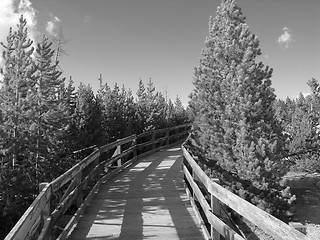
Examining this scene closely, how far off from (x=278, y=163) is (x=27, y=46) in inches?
431

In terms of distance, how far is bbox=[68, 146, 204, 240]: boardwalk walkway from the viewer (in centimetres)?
460

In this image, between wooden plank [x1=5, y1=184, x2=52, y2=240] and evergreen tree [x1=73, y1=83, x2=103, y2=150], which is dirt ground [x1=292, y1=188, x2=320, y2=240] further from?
wooden plank [x1=5, y1=184, x2=52, y2=240]

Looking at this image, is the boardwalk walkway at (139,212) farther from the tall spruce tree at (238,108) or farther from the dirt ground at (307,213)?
the dirt ground at (307,213)

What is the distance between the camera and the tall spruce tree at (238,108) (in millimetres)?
9633

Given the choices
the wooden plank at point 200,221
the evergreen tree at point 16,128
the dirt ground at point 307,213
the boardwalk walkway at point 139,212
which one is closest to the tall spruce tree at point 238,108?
the dirt ground at point 307,213

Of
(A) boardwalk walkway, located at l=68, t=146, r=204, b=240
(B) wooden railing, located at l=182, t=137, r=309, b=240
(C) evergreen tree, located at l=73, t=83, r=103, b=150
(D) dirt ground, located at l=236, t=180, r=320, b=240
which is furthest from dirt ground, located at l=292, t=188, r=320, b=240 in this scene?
(C) evergreen tree, located at l=73, t=83, r=103, b=150

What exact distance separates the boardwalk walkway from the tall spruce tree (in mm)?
2519

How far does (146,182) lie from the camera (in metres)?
8.41

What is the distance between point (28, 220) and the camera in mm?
2664

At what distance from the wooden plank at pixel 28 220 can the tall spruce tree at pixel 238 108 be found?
7.37 meters

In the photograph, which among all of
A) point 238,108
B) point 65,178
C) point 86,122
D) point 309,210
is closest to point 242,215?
point 65,178

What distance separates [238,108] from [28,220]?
8.50 metres

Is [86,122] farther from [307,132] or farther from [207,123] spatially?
[307,132]

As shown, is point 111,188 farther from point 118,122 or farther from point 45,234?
point 118,122
